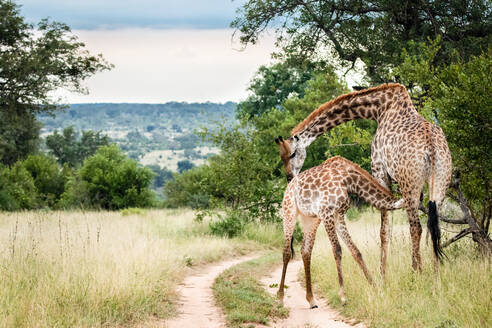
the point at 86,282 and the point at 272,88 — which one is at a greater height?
the point at 272,88

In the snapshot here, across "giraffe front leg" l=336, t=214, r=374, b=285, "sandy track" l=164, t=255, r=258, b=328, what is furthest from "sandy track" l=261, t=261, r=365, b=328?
"sandy track" l=164, t=255, r=258, b=328

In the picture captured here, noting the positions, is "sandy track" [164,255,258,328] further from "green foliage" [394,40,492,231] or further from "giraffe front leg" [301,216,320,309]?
"green foliage" [394,40,492,231]

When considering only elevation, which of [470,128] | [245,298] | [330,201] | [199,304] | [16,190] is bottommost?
[16,190]

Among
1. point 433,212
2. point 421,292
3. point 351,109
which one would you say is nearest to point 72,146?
point 351,109

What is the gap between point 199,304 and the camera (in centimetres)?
943

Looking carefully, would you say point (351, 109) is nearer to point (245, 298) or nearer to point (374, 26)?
point (245, 298)

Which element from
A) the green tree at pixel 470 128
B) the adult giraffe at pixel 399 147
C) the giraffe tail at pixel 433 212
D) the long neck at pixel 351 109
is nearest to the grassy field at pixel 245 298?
the adult giraffe at pixel 399 147

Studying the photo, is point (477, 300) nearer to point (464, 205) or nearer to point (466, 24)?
point (464, 205)

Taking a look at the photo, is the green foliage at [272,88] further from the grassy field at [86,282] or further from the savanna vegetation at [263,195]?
the grassy field at [86,282]

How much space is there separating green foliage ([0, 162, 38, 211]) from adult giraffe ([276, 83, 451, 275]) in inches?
941

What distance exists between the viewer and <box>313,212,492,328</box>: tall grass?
6.99m

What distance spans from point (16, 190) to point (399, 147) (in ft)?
97.9

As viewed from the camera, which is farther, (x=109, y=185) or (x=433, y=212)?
(x=109, y=185)

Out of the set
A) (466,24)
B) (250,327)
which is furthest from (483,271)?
(466,24)
